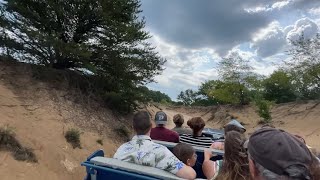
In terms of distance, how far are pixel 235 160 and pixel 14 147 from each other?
272 inches

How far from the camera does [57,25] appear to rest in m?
12.2

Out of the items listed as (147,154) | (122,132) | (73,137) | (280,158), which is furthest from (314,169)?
(122,132)

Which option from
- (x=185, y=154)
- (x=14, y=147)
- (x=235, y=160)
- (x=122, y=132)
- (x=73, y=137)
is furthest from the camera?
(x=122, y=132)

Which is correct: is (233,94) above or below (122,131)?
above

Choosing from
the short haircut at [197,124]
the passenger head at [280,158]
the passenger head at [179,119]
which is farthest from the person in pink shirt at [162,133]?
the passenger head at [280,158]

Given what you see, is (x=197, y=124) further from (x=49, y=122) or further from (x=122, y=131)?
(x=122, y=131)

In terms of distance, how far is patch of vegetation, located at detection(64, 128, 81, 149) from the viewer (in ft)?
33.1

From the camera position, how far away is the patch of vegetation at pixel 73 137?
1009 centimetres

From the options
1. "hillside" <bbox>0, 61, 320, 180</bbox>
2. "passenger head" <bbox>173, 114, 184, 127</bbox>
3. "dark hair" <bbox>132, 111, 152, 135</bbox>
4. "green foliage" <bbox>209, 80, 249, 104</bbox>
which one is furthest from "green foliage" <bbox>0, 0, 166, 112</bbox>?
"green foliage" <bbox>209, 80, 249, 104</bbox>

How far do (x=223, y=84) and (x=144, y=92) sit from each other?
2072cm

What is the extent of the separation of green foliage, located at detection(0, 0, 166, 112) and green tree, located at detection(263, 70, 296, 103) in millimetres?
25072

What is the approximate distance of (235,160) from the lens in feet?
9.20

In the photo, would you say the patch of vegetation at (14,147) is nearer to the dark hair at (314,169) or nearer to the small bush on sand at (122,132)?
the small bush on sand at (122,132)

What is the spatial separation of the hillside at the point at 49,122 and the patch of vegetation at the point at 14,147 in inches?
6.4
